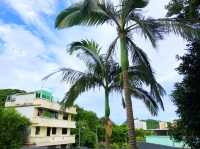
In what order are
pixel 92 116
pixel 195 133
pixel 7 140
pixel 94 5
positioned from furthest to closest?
pixel 92 116 → pixel 7 140 → pixel 94 5 → pixel 195 133

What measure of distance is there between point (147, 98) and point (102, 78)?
2.02 metres

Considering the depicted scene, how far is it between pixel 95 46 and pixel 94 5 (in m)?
3.31

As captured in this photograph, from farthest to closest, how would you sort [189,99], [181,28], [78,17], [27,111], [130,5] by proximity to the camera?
[27,111] → [78,17] → [130,5] → [181,28] → [189,99]

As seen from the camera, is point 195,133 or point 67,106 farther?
point 67,106

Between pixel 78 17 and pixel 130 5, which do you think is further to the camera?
pixel 78 17

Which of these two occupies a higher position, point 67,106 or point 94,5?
point 94,5

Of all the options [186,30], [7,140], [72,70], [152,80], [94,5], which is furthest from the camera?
[7,140]

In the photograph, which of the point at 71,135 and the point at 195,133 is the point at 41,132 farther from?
the point at 195,133

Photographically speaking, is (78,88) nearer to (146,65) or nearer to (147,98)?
(147,98)

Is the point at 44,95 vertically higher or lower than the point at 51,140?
higher

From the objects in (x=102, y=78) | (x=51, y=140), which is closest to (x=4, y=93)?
(x=51, y=140)

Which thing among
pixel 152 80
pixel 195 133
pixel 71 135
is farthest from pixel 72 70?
pixel 71 135

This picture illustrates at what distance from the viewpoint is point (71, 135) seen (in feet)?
147

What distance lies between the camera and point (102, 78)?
37.8 feet
